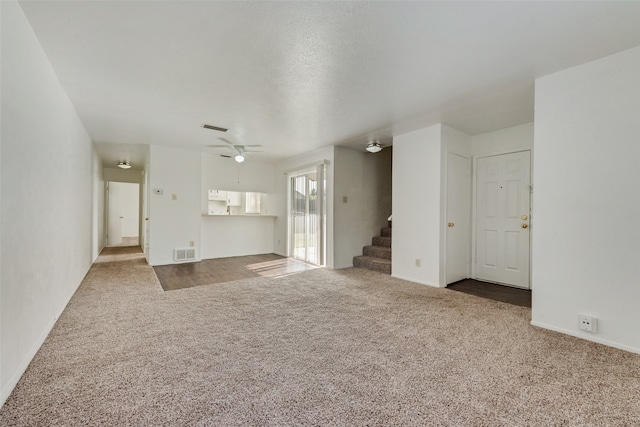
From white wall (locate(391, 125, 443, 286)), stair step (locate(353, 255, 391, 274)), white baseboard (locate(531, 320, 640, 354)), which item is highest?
white wall (locate(391, 125, 443, 286))

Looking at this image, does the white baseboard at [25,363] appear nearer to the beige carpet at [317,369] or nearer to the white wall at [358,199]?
the beige carpet at [317,369]

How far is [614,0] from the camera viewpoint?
5.25 ft

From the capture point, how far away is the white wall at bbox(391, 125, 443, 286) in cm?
385

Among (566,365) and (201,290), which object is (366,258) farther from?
(566,365)

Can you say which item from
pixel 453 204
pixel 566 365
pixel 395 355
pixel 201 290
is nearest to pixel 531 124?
pixel 453 204

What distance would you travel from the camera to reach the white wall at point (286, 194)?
5102mm

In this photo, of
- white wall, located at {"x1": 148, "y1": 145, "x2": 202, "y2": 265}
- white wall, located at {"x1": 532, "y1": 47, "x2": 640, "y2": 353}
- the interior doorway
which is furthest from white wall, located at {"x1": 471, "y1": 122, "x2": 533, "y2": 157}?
the interior doorway

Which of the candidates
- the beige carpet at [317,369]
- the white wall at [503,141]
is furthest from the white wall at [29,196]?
the white wall at [503,141]

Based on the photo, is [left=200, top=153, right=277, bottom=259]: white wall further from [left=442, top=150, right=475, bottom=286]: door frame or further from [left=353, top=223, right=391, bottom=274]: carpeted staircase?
[left=442, top=150, right=475, bottom=286]: door frame

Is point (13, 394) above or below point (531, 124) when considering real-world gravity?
below

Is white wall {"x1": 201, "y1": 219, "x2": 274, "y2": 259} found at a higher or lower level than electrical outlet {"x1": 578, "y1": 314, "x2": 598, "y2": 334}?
higher

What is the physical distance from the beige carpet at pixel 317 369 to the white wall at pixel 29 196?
254 mm

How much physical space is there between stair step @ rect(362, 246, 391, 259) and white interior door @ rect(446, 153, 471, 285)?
4.06 feet

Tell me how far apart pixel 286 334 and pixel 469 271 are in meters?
3.42
